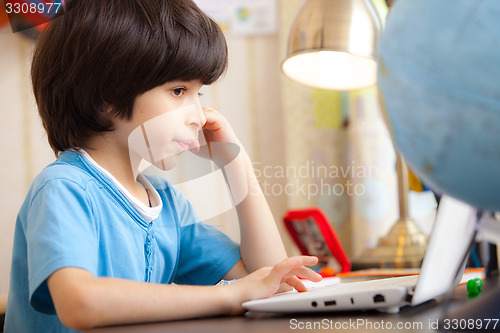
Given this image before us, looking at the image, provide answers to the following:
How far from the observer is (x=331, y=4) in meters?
1.17

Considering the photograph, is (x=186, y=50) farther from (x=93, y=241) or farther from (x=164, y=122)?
(x=93, y=241)

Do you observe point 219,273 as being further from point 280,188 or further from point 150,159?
point 280,188

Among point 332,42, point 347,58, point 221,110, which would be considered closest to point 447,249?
point 332,42

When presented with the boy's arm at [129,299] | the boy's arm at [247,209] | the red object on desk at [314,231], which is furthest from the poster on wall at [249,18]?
the boy's arm at [129,299]

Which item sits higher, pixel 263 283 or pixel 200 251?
pixel 263 283

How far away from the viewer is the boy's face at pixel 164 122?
0.68 meters

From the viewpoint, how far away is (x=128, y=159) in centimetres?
73

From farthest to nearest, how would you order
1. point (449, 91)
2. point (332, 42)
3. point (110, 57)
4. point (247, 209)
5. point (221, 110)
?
point (221, 110) → point (332, 42) → point (247, 209) → point (110, 57) → point (449, 91)

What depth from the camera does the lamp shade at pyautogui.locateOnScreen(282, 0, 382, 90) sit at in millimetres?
1135

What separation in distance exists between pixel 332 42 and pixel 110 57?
61 centimetres

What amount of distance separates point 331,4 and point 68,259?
906mm

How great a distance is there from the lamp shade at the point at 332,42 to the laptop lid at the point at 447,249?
78 cm

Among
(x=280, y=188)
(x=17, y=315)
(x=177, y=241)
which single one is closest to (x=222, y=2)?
(x=280, y=188)

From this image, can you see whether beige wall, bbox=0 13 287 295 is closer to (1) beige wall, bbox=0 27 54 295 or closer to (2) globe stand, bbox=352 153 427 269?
(1) beige wall, bbox=0 27 54 295
